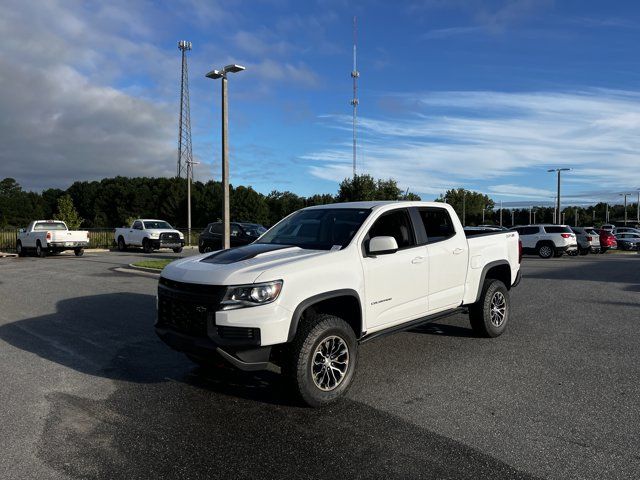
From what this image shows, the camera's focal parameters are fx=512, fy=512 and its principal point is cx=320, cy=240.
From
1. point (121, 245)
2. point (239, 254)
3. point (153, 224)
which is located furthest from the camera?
point (121, 245)

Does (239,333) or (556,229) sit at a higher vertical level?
(556,229)

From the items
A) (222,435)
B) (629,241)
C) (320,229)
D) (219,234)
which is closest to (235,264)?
(320,229)

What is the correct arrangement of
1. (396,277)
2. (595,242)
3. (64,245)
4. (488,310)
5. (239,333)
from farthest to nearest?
(595,242) < (64,245) < (488,310) < (396,277) < (239,333)

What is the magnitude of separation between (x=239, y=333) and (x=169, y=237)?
2403cm

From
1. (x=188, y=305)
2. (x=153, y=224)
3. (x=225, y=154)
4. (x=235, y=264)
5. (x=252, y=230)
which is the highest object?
(x=225, y=154)

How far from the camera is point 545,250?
2598 centimetres

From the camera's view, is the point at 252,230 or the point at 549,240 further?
the point at 549,240

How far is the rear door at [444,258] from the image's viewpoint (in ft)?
19.3

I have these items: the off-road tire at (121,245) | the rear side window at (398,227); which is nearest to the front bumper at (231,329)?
the rear side window at (398,227)

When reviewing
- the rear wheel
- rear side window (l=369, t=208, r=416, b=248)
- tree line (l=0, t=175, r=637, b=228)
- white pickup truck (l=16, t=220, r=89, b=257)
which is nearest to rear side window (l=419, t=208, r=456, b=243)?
rear side window (l=369, t=208, r=416, b=248)

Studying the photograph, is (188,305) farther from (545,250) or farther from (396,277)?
(545,250)

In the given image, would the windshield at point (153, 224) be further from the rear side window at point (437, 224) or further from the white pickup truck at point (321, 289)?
the rear side window at point (437, 224)

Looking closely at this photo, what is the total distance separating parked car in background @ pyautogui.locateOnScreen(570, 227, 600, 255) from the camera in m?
28.7

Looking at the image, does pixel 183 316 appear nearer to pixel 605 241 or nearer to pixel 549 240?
pixel 549 240
